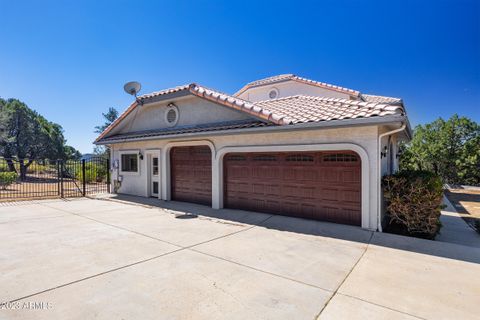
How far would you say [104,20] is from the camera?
1153cm

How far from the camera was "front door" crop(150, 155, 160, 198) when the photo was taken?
12.7m

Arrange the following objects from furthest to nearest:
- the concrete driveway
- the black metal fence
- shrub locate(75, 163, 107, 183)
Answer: shrub locate(75, 163, 107, 183), the black metal fence, the concrete driveway

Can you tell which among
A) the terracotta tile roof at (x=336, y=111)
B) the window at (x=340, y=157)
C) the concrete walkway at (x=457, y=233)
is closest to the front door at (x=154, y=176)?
the terracotta tile roof at (x=336, y=111)

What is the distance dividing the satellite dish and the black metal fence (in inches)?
205

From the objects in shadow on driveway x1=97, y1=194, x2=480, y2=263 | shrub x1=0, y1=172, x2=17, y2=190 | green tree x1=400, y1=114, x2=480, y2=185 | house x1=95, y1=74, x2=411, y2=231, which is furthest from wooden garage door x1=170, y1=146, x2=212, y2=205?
green tree x1=400, y1=114, x2=480, y2=185

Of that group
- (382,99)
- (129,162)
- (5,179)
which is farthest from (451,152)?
(5,179)

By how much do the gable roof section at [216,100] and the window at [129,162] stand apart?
2.11m

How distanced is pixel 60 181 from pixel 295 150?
49.0 feet

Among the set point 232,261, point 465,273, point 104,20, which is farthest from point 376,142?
point 104,20

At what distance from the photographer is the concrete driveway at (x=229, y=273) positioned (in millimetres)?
3162

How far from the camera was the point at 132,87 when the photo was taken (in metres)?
12.5

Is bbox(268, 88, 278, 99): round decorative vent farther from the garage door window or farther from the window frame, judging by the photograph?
the window frame

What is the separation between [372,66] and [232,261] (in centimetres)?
1653

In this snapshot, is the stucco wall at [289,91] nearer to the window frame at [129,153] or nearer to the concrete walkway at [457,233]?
the concrete walkway at [457,233]
